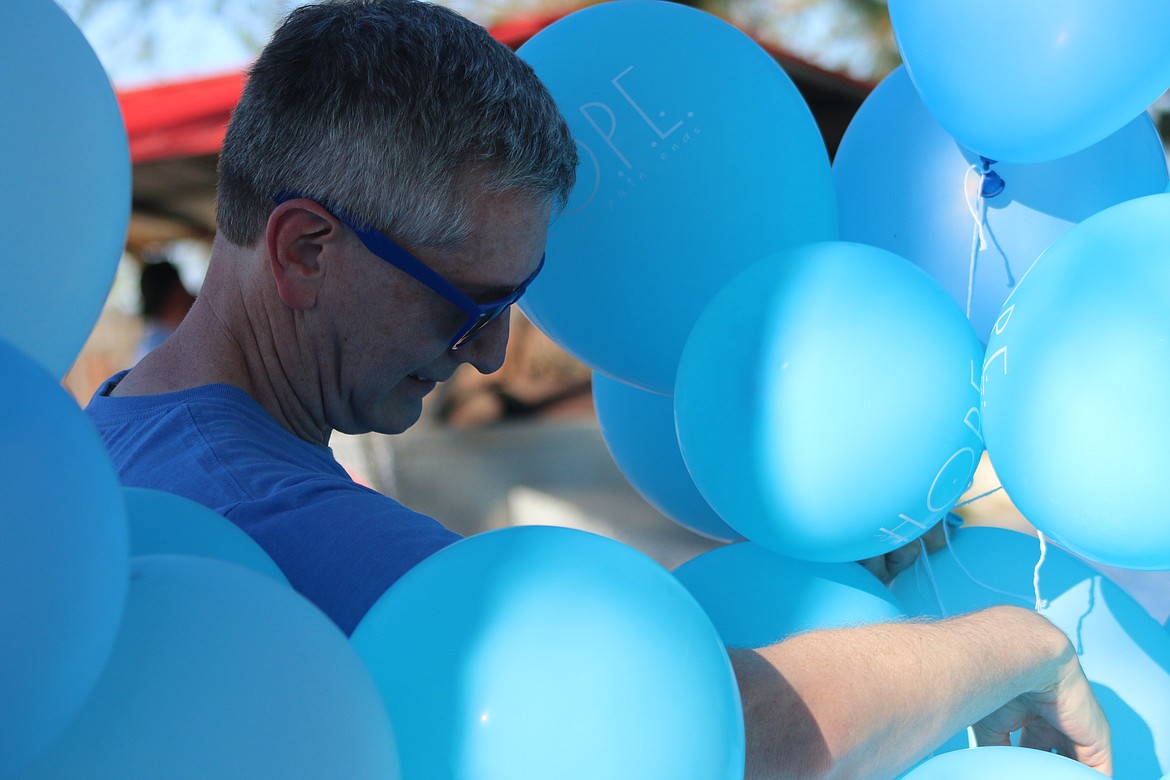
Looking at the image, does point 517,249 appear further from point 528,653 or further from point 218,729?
point 218,729

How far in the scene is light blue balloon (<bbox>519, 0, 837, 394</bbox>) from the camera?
1.44 metres

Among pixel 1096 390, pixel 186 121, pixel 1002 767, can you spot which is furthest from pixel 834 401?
pixel 186 121

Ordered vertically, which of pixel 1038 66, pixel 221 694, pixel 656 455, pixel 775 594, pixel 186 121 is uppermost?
pixel 1038 66

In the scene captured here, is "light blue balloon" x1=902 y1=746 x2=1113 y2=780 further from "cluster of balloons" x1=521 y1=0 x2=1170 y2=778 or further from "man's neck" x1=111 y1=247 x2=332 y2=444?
"man's neck" x1=111 y1=247 x2=332 y2=444

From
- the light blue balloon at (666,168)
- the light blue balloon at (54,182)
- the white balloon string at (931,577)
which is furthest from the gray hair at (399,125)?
the white balloon string at (931,577)

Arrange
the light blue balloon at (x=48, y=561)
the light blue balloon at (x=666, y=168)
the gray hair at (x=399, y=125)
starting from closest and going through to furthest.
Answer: the light blue balloon at (x=48, y=561)
the gray hair at (x=399, y=125)
the light blue balloon at (x=666, y=168)

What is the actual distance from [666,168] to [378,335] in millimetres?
470

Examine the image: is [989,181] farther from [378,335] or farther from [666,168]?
[378,335]

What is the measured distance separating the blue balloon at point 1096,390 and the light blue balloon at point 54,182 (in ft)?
3.06

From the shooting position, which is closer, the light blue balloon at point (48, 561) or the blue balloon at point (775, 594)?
the light blue balloon at point (48, 561)

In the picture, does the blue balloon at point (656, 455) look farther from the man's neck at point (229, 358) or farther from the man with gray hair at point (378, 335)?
the man's neck at point (229, 358)

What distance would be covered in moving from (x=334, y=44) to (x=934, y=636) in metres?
0.96

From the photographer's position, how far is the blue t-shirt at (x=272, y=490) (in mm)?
958

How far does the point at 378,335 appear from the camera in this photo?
1.29m
